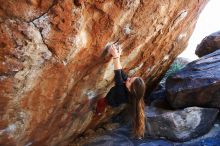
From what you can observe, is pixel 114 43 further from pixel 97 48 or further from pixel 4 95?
pixel 4 95

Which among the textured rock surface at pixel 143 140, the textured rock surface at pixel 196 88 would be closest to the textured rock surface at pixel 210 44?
the textured rock surface at pixel 196 88

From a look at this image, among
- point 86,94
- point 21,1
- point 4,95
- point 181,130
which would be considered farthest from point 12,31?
point 181,130

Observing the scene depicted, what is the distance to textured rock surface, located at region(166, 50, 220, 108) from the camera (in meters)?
7.42

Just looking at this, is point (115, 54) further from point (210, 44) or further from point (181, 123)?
point (210, 44)

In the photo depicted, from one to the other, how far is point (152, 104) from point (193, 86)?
144cm

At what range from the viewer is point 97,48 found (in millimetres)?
4625

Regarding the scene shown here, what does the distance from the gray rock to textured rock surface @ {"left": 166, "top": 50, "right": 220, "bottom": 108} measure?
0.29m

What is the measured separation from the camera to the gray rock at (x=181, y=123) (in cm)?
720

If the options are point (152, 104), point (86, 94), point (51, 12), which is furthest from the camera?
point (152, 104)

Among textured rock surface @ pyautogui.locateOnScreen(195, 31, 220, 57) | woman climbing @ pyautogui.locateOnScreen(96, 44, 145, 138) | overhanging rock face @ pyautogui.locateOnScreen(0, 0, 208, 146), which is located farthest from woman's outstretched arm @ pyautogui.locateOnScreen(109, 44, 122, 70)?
textured rock surface @ pyautogui.locateOnScreen(195, 31, 220, 57)

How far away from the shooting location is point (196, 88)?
7449 mm

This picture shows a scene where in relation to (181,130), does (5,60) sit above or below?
above

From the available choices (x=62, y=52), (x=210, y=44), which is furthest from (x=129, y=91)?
(x=210, y=44)

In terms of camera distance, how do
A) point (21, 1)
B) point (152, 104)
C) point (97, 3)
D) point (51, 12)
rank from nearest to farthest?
1. point (21, 1)
2. point (51, 12)
3. point (97, 3)
4. point (152, 104)
